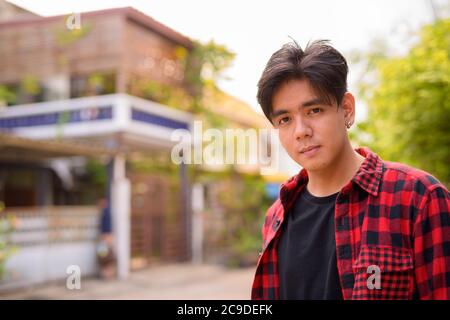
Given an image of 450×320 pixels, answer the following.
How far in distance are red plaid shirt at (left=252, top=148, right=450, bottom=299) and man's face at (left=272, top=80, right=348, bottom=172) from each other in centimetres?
11

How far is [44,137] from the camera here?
1166 cm

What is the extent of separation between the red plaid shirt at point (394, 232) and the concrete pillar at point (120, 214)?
9.73 metres

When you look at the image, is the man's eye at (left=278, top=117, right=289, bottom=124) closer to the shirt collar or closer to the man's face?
the man's face

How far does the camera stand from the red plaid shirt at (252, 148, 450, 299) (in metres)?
1.36

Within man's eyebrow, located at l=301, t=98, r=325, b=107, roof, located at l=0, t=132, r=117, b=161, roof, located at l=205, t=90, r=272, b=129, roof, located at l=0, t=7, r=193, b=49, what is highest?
roof, located at l=0, t=7, r=193, b=49

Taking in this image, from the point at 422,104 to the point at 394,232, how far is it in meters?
5.20

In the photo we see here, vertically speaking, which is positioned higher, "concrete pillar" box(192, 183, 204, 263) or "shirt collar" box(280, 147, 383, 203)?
"shirt collar" box(280, 147, 383, 203)

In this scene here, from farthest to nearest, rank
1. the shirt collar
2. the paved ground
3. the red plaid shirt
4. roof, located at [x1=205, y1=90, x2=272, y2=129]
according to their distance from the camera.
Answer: roof, located at [x1=205, y1=90, x2=272, y2=129], the paved ground, the shirt collar, the red plaid shirt

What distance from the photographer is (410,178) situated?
145 cm

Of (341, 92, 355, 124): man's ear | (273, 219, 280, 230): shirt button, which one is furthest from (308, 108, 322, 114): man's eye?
(273, 219, 280, 230): shirt button

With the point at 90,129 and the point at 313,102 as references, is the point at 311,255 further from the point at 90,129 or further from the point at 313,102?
the point at 90,129

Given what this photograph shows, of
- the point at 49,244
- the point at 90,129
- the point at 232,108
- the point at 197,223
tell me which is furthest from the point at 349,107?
the point at 232,108

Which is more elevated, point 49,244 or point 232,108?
point 232,108

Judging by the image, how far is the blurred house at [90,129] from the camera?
33.0 ft
